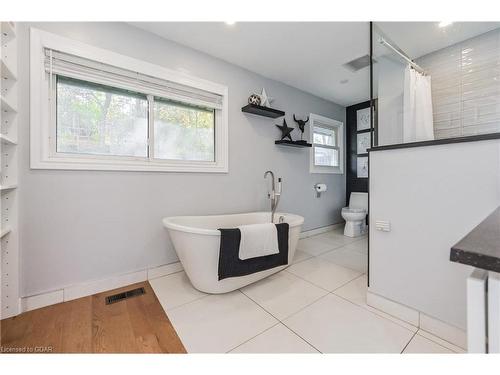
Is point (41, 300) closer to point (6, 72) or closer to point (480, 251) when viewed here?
point (6, 72)

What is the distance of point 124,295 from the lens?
1.71 metres

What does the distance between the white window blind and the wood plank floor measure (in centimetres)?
182

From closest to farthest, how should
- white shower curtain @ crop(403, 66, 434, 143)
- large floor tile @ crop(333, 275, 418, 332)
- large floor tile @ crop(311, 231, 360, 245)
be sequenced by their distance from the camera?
large floor tile @ crop(333, 275, 418, 332) < white shower curtain @ crop(403, 66, 434, 143) < large floor tile @ crop(311, 231, 360, 245)

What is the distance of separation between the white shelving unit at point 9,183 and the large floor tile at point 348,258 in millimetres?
2818

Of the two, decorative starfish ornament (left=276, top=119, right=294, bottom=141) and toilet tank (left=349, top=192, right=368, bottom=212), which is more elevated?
decorative starfish ornament (left=276, top=119, right=294, bottom=141)

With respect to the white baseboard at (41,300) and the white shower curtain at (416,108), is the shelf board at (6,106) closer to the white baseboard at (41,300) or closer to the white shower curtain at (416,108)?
the white baseboard at (41,300)

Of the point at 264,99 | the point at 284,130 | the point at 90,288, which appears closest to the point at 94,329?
the point at 90,288

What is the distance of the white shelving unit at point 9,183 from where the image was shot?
1.39 meters

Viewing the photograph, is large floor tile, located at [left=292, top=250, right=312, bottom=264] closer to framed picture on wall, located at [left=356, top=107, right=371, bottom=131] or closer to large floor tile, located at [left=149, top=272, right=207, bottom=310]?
large floor tile, located at [left=149, top=272, right=207, bottom=310]

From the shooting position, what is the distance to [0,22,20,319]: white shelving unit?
1.39 m

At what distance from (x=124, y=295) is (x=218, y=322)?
91cm

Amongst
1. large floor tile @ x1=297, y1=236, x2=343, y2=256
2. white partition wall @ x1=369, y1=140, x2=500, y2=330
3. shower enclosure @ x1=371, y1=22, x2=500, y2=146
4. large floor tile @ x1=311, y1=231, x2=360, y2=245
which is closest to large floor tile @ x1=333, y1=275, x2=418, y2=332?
white partition wall @ x1=369, y1=140, x2=500, y2=330

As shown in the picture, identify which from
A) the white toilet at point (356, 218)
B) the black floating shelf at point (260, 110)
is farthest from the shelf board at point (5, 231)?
the white toilet at point (356, 218)
